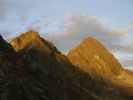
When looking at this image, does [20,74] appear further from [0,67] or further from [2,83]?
[2,83]

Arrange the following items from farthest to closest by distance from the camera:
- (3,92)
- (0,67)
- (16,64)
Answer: (16,64), (0,67), (3,92)

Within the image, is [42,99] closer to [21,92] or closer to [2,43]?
[21,92]

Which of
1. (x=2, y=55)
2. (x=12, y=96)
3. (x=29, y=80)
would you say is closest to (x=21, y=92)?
(x=12, y=96)

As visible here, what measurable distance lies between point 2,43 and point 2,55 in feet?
56.5

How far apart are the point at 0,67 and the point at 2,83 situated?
1536 cm

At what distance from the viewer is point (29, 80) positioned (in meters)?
169

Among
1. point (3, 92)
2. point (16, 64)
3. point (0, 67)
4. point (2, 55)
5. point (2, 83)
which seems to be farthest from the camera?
point (16, 64)

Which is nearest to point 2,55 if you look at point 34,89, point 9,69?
point 9,69

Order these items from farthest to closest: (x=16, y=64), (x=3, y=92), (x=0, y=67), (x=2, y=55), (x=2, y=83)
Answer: (x=16, y=64) < (x=2, y=55) < (x=0, y=67) < (x=2, y=83) < (x=3, y=92)

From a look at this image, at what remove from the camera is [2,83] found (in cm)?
15212

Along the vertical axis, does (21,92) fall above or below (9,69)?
below

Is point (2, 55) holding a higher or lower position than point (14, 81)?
higher

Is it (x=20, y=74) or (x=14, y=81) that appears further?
(x=20, y=74)

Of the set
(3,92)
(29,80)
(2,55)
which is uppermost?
(2,55)
